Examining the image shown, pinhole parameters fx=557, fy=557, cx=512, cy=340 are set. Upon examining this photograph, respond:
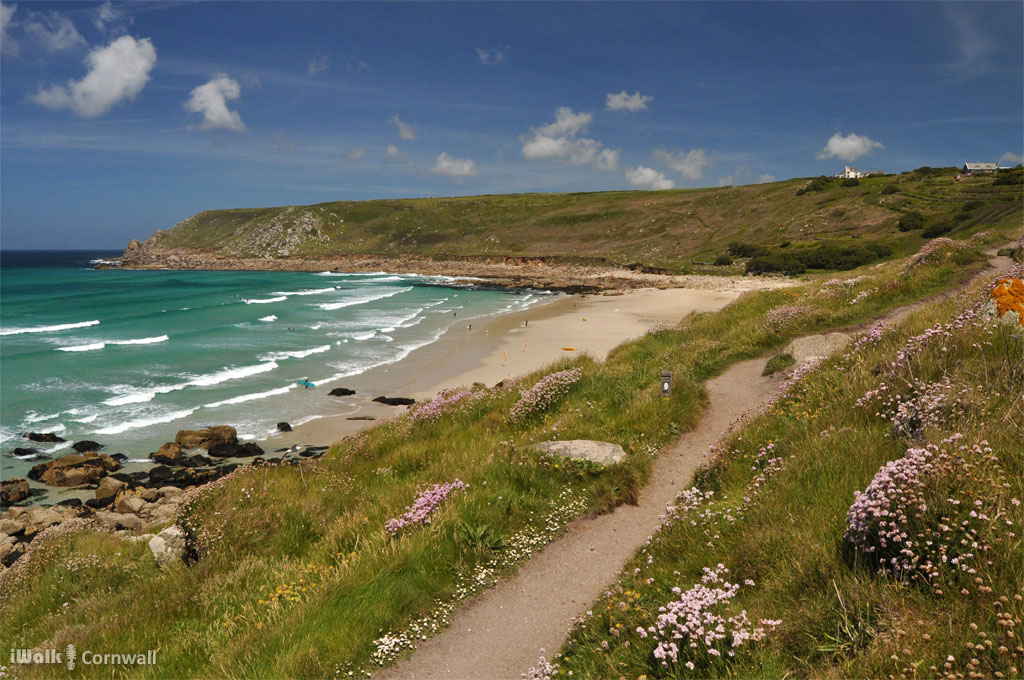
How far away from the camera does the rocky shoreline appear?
74.8 metres

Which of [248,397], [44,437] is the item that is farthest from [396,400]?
[44,437]

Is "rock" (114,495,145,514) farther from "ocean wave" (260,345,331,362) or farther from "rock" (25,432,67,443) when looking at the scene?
"ocean wave" (260,345,331,362)

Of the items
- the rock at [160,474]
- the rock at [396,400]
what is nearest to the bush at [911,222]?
the rock at [396,400]

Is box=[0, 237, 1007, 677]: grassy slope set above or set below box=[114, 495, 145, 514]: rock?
above

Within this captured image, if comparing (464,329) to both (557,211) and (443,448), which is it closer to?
(443,448)

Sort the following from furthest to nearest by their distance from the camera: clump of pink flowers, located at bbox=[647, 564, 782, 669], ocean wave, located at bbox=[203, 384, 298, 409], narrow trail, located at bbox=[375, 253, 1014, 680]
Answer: ocean wave, located at bbox=[203, 384, 298, 409] < narrow trail, located at bbox=[375, 253, 1014, 680] < clump of pink flowers, located at bbox=[647, 564, 782, 669]

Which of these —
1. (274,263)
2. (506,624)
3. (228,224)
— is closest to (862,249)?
(506,624)

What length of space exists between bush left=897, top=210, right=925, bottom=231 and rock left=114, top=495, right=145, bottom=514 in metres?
85.9

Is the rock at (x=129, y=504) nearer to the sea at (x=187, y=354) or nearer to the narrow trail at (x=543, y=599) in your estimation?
the sea at (x=187, y=354)

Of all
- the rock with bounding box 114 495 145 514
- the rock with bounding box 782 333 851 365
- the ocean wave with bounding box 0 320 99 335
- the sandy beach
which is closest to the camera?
the rock with bounding box 782 333 851 365

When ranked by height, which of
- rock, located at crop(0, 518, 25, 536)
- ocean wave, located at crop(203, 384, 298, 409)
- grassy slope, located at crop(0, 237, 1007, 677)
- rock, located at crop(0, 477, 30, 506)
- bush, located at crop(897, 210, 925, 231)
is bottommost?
rock, located at crop(0, 518, 25, 536)

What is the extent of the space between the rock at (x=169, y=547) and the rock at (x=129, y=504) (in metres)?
8.35

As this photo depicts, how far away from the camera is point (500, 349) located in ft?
118

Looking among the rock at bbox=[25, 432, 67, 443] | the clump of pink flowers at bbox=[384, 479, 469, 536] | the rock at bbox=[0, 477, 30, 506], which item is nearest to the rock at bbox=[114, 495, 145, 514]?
the rock at bbox=[0, 477, 30, 506]
